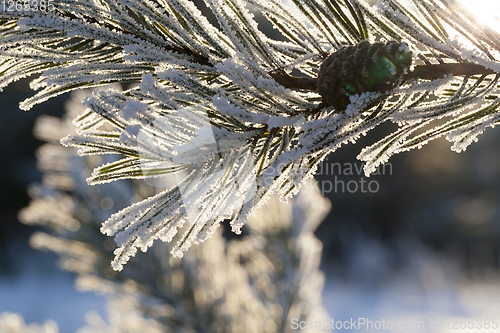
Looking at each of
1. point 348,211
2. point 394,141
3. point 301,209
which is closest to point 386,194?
point 348,211

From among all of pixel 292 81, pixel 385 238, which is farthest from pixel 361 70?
pixel 385 238

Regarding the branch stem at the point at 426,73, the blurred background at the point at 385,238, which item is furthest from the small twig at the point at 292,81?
the blurred background at the point at 385,238

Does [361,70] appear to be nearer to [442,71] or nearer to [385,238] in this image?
[442,71]

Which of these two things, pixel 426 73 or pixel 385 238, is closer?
pixel 426 73

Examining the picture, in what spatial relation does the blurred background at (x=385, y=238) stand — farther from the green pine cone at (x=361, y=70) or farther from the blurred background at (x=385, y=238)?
the green pine cone at (x=361, y=70)

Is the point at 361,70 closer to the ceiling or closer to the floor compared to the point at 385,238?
closer to the floor

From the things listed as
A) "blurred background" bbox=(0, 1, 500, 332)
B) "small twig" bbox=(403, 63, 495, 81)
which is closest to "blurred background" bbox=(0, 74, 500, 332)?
"blurred background" bbox=(0, 1, 500, 332)

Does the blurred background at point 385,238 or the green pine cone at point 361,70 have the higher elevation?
the blurred background at point 385,238

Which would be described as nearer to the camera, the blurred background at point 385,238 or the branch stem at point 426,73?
the branch stem at point 426,73

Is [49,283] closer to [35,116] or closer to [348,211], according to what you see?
[35,116]

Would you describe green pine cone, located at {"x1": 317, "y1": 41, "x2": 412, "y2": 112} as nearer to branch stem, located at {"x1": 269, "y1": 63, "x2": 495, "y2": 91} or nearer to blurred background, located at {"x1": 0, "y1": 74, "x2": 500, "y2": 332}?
branch stem, located at {"x1": 269, "y1": 63, "x2": 495, "y2": 91}
